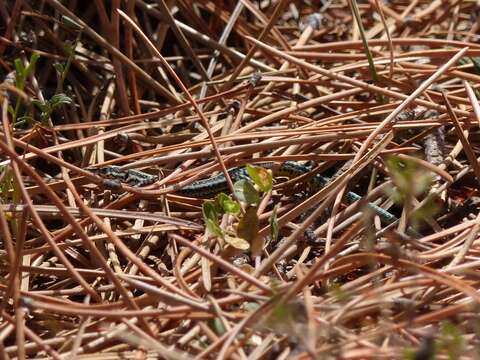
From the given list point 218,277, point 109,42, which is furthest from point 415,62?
point 218,277

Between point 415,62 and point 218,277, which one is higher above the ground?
point 415,62

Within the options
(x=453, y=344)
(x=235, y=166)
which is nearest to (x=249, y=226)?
(x=235, y=166)

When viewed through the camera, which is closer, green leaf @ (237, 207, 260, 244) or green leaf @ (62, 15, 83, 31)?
green leaf @ (237, 207, 260, 244)

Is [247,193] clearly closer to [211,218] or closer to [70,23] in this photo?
[211,218]

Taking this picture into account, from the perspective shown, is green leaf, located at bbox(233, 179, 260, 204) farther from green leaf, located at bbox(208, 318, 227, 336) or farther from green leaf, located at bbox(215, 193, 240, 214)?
green leaf, located at bbox(208, 318, 227, 336)

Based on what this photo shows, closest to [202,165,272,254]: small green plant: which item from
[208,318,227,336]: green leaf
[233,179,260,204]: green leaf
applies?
[233,179,260,204]: green leaf

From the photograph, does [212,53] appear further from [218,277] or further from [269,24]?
[218,277]
